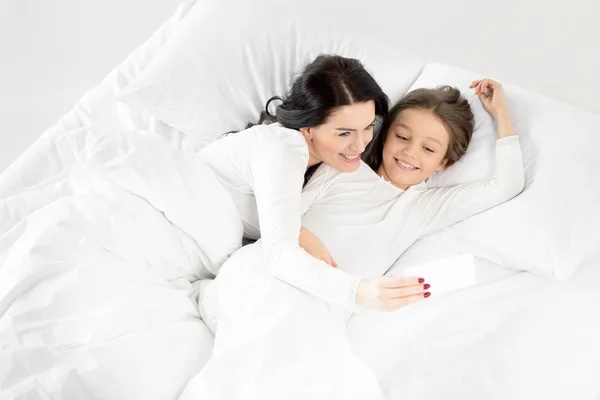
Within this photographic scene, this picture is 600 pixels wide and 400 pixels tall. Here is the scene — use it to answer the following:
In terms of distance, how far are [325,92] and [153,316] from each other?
596mm

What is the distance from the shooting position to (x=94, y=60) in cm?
267

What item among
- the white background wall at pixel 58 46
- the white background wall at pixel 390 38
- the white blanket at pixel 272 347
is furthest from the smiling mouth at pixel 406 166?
the white background wall at pixel 58 46

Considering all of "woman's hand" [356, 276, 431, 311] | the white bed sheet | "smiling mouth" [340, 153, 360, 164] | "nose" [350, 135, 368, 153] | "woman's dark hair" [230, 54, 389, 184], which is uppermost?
"woman's dark hair" [230, 54, 389, 184]

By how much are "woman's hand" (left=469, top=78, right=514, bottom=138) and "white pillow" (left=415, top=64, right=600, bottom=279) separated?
3 centimetres

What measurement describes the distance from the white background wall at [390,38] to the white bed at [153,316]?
76cm

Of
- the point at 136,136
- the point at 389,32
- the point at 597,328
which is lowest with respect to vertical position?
the point at 597,328

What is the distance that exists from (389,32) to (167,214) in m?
1.31

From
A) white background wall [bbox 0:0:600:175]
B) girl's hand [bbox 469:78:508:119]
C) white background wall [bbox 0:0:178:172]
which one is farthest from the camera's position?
white background wall [bbox 0:0:178:172]

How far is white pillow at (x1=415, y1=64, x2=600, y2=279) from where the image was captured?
159 cm

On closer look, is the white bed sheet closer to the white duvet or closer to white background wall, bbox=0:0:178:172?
the white duvet

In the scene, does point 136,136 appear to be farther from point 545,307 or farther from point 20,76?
point 20,76

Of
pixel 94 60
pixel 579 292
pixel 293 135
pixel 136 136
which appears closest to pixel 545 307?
pixel 579 292

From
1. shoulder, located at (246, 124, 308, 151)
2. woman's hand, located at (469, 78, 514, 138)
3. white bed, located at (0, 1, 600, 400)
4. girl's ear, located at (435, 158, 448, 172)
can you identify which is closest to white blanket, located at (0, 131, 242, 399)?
white bed, located at (0, 1, 600, 400)

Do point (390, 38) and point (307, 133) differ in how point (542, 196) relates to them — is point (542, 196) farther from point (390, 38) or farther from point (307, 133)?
point (390, 38)
